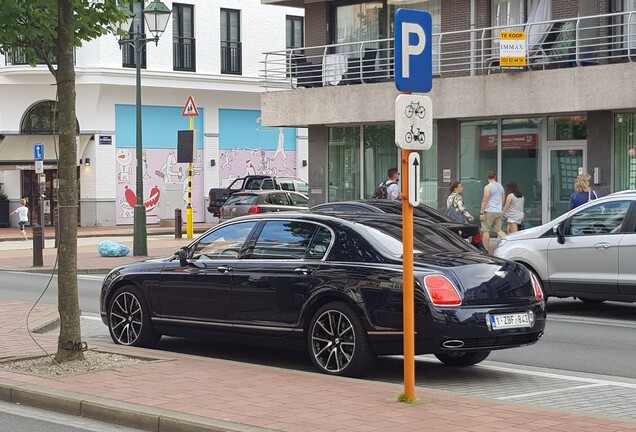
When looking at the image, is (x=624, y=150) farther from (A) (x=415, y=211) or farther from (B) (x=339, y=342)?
(B) (x=339, y=342)

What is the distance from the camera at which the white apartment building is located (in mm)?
44812

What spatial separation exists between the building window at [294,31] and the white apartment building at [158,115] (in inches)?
24.7

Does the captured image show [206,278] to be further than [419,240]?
Yes

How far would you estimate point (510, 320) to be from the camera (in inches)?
393

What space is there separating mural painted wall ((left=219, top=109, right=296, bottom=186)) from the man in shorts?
26.1 meters

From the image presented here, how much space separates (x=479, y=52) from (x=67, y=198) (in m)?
18.6

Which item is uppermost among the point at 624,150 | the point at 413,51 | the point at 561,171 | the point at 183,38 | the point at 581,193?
the point at 183,38

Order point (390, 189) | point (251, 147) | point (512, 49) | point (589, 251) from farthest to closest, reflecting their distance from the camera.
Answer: point (251, 147), point (512, 49), point (390, 189), point (589, 251)

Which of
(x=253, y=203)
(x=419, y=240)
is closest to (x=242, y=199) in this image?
(x=253, y=203)

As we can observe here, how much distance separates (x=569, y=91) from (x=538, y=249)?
955 centimetres

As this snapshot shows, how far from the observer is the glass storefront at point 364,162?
94.7 ft

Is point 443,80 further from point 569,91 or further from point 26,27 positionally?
point 26,27

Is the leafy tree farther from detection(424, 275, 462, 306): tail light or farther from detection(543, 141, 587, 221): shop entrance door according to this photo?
detection(543, 141, 587, 221): shop entrance door

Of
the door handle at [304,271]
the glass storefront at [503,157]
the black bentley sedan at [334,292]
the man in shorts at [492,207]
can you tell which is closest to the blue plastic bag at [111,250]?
the glass storefront at [503,157]
